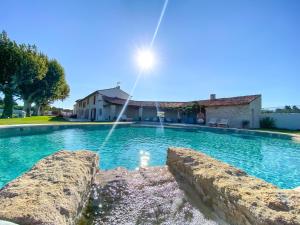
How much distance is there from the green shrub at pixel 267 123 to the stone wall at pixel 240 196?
80.3ft

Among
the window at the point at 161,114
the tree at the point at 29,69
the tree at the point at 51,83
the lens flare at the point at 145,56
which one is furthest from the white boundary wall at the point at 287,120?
the tree at the point at 51,83

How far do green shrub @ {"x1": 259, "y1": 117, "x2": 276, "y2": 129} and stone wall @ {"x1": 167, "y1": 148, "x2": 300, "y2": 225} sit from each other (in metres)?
24.5

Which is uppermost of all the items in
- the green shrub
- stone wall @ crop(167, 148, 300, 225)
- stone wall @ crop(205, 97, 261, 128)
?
stone wall @ crop(205, 97, 261, 128)

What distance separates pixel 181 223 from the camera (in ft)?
10.4

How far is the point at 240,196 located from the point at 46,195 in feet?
7.37

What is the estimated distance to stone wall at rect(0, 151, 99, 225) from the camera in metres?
2.02

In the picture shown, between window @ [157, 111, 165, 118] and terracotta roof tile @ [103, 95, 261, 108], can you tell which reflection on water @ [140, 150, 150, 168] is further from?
window @ [157, 111, 165, 118]

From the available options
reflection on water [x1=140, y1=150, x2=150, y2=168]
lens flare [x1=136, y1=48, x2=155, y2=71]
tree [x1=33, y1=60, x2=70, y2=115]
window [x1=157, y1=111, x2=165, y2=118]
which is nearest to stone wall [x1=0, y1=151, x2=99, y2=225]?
reflection on water [x1=140, y1=150, x2=150, y2=168]

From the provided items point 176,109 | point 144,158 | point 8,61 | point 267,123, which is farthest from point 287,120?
point 8,61

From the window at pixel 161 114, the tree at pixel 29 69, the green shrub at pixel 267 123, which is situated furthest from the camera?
the window at pixel 161 114

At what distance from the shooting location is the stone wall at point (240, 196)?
215 centimetres

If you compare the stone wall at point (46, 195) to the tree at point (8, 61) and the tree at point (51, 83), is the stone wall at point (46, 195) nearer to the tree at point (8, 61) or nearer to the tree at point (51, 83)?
the tree at point (8, 61)

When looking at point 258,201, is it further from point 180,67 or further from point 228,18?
point 180,67

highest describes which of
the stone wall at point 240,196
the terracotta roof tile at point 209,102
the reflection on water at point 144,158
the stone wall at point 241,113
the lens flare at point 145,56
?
the lens flare at point 145,56
